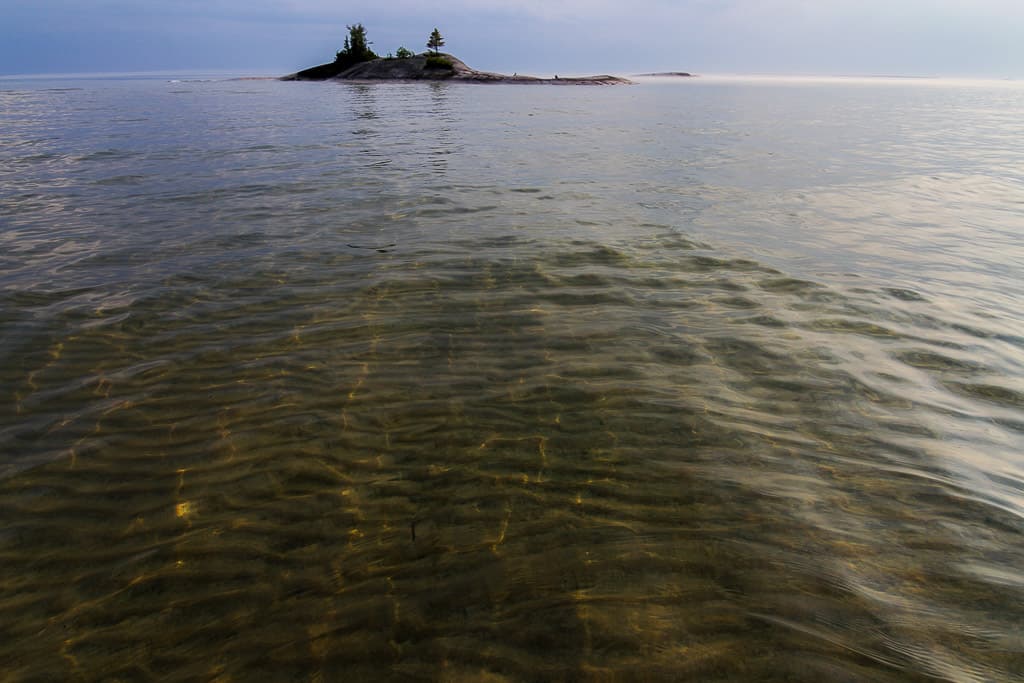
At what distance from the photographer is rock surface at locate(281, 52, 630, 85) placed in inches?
3305

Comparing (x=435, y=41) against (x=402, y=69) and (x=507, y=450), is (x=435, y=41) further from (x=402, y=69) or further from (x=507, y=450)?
(x=507, y=450)

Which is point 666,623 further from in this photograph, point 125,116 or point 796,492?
point 125,116

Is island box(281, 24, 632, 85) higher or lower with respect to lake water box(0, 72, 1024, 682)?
higher

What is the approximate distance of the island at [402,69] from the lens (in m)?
84.1

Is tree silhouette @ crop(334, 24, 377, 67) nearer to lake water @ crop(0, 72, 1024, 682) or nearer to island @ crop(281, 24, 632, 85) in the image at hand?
island @ crop(281, 24, 632, 85)

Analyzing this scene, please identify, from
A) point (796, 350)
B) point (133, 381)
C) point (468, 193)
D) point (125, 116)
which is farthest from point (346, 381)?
point (125, 116)

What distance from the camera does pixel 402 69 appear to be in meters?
85.5

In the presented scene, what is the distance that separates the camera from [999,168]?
18.4 metres

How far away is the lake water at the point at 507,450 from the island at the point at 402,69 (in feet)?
273

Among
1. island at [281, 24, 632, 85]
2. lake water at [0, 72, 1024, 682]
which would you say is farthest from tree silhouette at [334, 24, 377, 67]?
lake water at [0, 72, 1024, 682]

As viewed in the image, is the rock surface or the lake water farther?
the rock surface

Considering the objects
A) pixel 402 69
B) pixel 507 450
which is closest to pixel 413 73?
pixel 402 69

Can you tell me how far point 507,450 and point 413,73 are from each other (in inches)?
3633

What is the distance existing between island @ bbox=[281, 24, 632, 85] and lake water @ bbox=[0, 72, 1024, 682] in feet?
273
